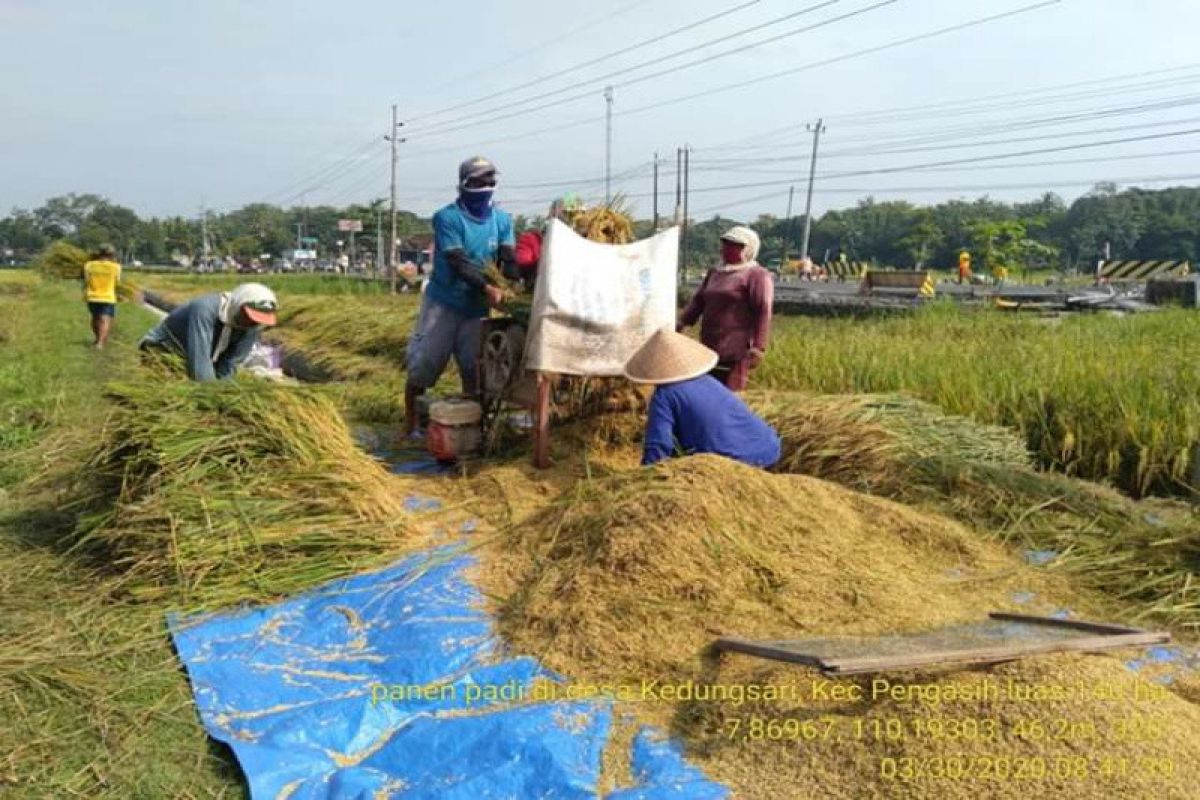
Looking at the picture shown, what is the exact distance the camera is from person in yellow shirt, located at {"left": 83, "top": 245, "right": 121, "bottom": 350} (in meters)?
10.8

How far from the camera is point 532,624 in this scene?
2.66 m

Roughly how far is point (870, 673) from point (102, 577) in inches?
101

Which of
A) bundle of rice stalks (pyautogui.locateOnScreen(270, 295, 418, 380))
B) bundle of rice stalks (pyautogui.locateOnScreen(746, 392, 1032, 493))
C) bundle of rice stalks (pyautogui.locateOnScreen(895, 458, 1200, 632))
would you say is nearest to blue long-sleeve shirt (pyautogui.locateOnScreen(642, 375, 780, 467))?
bundle of rice stalks (pyautogui.locateOnScreen(746, 392, 1032, 493))

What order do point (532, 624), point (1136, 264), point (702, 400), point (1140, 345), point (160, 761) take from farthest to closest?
1. point (1136, 264)
2. point (1140, 345)
3. point (702, 400)
4. point (532, 624)
5. point (160, 761)

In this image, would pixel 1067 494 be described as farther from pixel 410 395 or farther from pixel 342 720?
pixel 410 395

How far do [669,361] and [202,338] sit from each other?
219cm

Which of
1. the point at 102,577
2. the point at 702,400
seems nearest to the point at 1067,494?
the point at 702,400

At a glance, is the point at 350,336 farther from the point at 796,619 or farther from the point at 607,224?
the point at 796,619

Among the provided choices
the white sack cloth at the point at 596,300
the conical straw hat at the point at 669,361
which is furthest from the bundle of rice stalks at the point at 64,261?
the conical straw hat at the point at 669,361

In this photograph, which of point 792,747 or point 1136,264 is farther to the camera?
point 1136,264

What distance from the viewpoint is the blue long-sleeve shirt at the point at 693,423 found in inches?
137

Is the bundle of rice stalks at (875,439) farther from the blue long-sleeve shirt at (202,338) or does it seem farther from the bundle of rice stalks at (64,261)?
the bundle of rice stalks at (64,261)

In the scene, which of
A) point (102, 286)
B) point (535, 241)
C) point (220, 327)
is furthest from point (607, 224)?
point (102, 286)

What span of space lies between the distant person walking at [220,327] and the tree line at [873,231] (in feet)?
85.5
